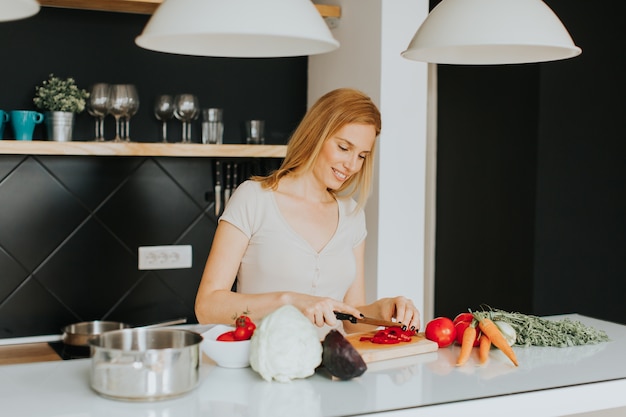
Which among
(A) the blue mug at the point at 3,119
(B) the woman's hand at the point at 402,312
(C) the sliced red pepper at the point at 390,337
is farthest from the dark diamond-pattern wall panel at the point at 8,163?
(C) the sliced red pepper at the point at 390,337

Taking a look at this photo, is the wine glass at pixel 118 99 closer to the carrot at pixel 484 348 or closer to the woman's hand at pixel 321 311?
the woman's hand at pixel 321 311

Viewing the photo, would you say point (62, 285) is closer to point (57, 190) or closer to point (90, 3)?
point (57, 190)

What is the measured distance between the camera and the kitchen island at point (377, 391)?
5.21 feet

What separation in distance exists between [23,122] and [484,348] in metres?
2.10

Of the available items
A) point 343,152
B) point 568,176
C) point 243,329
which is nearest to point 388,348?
point 243,329

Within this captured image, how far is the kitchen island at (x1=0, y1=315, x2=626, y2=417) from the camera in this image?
1589 millimetres

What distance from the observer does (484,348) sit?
2033 mm

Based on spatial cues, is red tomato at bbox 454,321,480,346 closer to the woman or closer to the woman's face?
the woman

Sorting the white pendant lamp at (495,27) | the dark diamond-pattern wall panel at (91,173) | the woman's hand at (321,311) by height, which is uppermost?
the white pendant lamp at (495,27)

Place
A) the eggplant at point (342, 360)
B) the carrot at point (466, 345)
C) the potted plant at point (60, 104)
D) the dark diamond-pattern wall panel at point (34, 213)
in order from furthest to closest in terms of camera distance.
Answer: the dark diamond-pattern wall panel at point (34, 213), the potted plant at point (60, 104), the carrot at point (466, 345), the eggplant at point (342, 360)

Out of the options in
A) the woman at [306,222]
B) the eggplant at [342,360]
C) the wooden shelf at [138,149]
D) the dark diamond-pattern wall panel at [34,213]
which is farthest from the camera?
the dark diamond-pattern wall panel at [34,213]

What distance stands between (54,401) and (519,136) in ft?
9.84

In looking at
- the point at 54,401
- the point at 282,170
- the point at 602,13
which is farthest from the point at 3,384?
the point at 602,13

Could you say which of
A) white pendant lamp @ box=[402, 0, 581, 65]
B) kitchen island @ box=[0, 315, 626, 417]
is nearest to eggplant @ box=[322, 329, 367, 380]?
kitchen island @ box=[0, 315, 626, 417]
